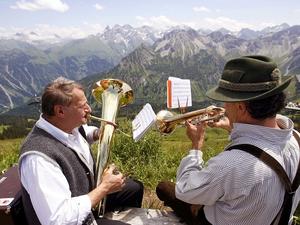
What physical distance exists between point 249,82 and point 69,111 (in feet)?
6.67

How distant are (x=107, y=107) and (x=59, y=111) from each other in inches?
52.6

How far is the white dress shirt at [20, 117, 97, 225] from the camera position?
382cm

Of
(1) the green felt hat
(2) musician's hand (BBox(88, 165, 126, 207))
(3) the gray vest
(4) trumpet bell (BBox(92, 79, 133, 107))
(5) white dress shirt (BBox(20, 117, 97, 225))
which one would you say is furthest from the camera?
(4) trumpet bell (BBox(92, 79, 133, 107))

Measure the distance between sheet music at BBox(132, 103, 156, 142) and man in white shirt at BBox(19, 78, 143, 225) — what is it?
0.52 metres

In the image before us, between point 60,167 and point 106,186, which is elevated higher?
point 60,167

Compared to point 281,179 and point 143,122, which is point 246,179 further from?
point 143,122

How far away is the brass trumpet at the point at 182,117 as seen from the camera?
4738 mm

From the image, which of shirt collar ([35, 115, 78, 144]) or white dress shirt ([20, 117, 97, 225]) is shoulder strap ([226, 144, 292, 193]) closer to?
white dress shirt ([20, 117, 97, 225])

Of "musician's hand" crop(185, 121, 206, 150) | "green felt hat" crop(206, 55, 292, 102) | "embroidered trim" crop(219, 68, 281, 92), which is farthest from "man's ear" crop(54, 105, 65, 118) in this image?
"embroidered trim" crop(219, 68, 281, 92)

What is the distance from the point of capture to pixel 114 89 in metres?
6.05

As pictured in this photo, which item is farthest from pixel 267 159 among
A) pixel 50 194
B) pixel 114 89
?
pixel 114 89

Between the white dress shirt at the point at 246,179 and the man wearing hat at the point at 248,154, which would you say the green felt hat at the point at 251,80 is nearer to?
the man wearing hat at the point at 248,154

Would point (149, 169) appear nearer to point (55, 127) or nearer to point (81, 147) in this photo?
point (81, 147)

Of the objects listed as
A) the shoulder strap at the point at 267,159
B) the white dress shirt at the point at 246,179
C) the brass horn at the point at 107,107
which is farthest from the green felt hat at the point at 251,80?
the brass horn at the point at 107,107
